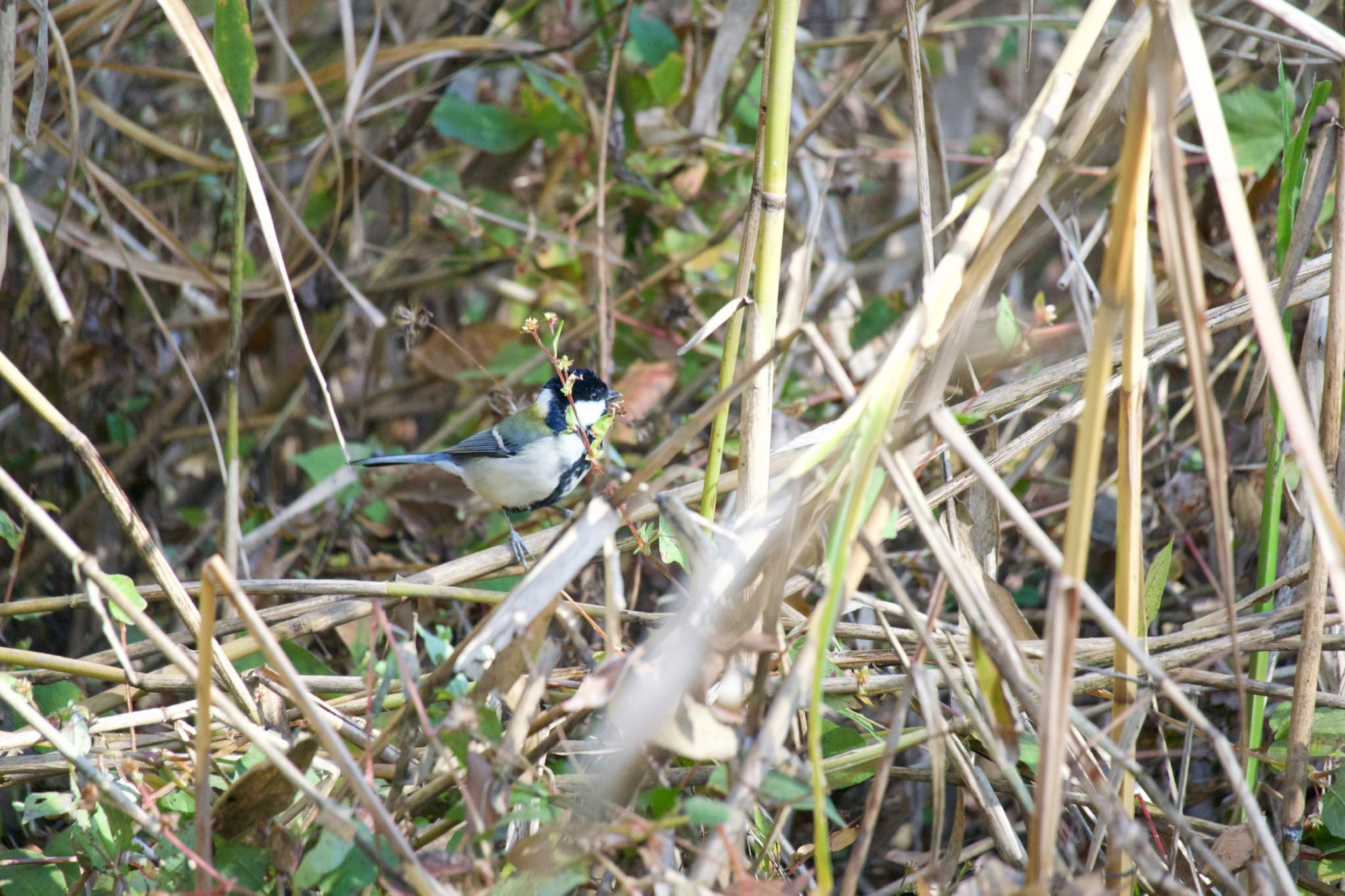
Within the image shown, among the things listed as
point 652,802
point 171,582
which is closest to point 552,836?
point 652,802

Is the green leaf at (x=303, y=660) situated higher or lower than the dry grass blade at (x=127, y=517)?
lower

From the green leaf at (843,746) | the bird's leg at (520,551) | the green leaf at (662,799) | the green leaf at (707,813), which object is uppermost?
the green leaf at (707,813)

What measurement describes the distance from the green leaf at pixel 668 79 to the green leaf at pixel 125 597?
200 centimetres

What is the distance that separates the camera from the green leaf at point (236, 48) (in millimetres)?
2027

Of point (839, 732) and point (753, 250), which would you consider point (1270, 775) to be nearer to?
point (839, 732)

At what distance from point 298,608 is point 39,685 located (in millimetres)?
428

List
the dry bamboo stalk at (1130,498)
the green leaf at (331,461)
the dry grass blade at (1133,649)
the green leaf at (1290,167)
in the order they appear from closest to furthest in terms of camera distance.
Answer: the dry grass blade at (1133,649), the dry bamboo stalk at (1130,498), the green leaf at (1290,167), the green leaf at (331,461)

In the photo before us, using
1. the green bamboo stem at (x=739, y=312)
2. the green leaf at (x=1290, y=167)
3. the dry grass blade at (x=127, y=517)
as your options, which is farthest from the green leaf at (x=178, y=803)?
the green leaf at (x=1290, y=167)

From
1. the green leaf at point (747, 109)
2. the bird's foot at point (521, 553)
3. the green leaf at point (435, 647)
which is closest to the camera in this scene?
the green leaf at point (435, 647)

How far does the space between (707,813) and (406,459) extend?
2.00 m

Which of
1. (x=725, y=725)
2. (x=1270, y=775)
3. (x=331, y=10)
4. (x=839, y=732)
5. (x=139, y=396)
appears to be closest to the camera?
(x=725, y=725)

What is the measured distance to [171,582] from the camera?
159 centimetres

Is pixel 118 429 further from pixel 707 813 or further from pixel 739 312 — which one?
pixel 707 813

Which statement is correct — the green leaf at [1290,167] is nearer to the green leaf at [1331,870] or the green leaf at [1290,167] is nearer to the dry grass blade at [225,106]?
the green leaf at [1331,870]
